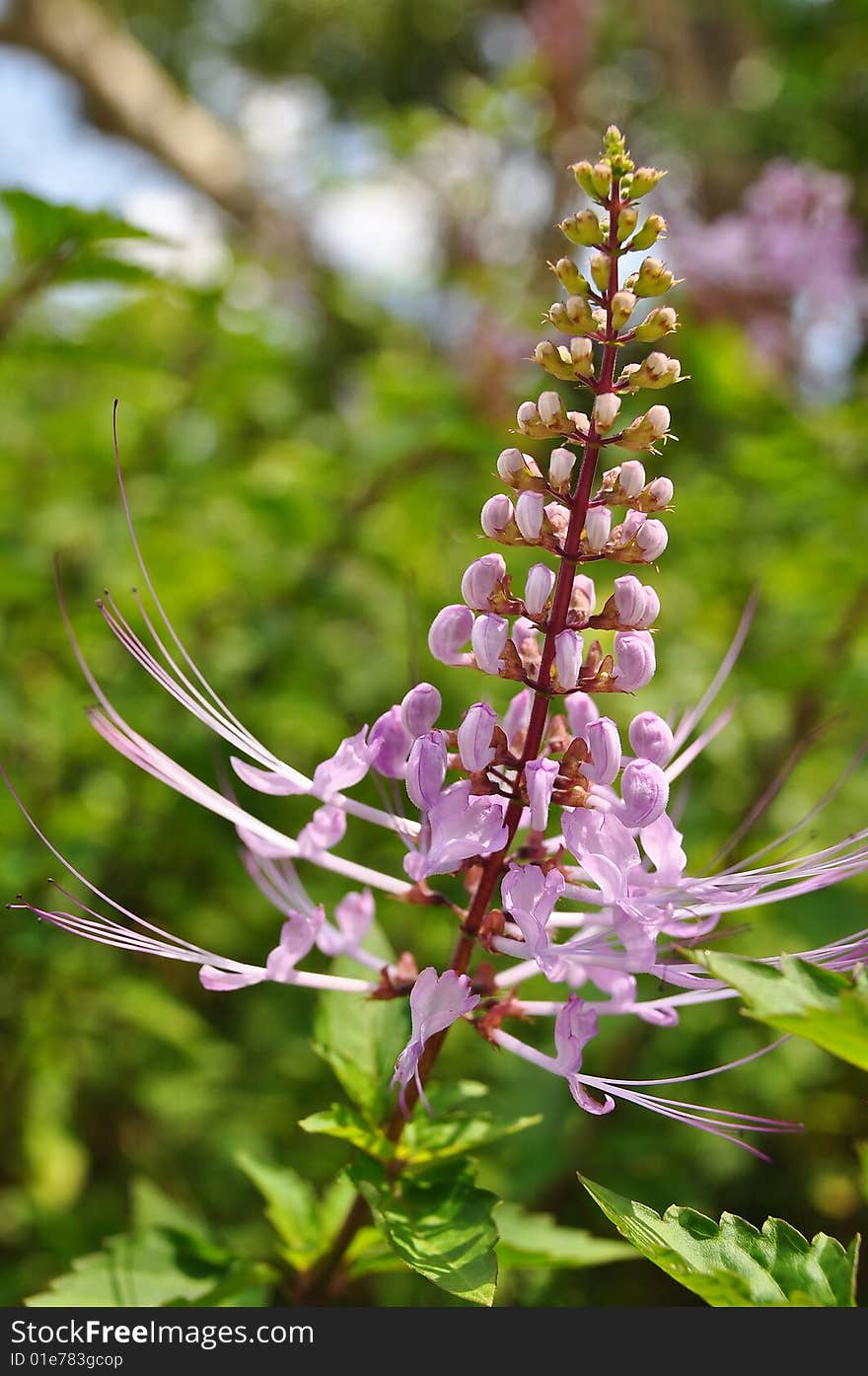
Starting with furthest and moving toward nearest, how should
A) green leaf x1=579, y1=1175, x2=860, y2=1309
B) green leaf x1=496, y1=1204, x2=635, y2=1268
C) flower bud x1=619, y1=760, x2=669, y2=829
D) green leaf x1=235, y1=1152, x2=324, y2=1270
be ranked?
green leaf x1=235, y1=1152, x2=324, y2=1270
green leaf x1=496, y1=1204, x2=635, y2=1268
flower bud x1=619, y1=760, x2=669, y2=829
green leaf x1=579, y1=1175, x2=860, y2=1309

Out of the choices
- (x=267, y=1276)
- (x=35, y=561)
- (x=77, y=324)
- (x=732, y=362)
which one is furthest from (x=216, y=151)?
(x=267, y=1276)

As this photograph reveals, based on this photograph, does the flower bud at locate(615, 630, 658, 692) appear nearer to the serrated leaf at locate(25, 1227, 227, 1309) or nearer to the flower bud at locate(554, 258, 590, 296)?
the flower bud at locate(554, 258, 590, 296)

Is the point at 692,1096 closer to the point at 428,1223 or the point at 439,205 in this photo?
the point at 428,1223

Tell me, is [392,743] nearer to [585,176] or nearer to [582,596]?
[582,596]

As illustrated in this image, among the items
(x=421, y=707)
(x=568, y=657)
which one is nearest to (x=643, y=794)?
(x=568, y=657)

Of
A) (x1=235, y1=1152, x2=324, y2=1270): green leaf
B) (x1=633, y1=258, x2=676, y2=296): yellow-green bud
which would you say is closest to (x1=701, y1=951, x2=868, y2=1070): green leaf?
(x1=633, y1=258, x2=676, y2=296): yellow-green bud

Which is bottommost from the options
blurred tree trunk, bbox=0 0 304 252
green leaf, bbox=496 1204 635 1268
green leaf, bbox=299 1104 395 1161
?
green leaf, bbox=496 1204 635 1268

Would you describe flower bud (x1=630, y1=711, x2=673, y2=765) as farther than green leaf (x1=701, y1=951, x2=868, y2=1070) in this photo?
Yes

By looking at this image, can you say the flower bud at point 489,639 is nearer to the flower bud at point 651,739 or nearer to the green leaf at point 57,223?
the flower bud at point 651,739
